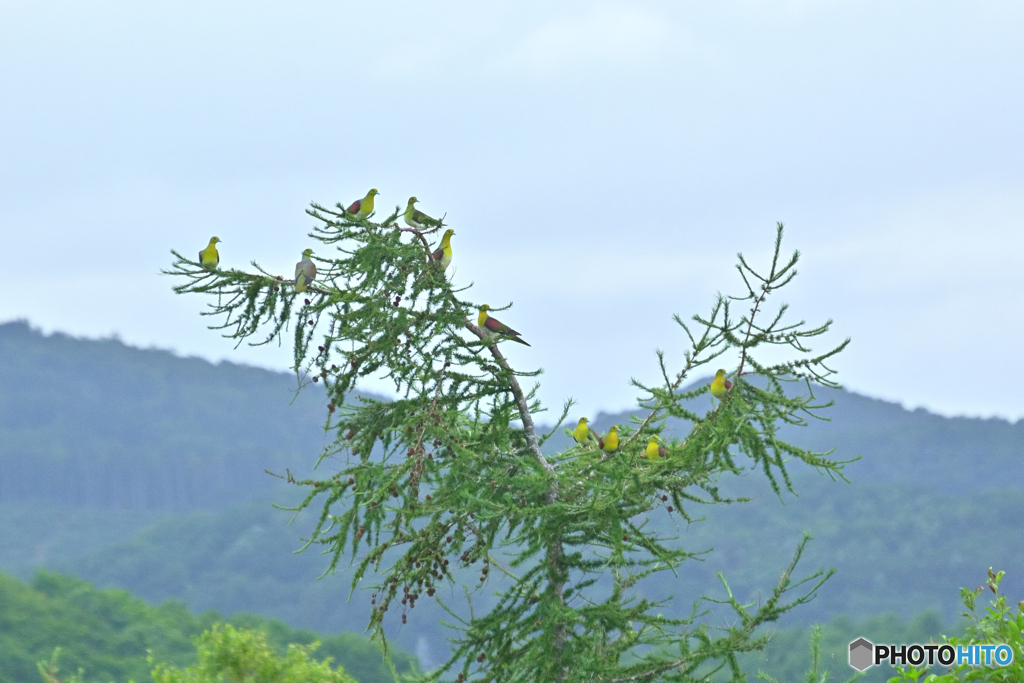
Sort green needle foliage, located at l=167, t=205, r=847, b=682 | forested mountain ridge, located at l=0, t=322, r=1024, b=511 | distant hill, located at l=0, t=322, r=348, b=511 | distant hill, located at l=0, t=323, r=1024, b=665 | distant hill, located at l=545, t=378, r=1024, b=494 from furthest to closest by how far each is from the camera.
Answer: distant hill, located at l=0, t=322, r=348, b=511
forested mountain ridge, located at l=0, t=322, r=1024, b=511
distant hill, located at l=545, t=378, r=1024, b=494
distant hill, located at l=0, t=323, r=1024, b=665
green needle foliage, located at l=167, t=205, r=847, b=682

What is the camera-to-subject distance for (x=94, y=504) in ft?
522

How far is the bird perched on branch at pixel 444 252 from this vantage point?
8492 millimetres

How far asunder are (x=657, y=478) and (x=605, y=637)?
1427mm

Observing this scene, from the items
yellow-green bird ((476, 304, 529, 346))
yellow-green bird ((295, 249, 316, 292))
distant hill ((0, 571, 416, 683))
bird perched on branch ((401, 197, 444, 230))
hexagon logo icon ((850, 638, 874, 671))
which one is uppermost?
bird perched on branch ((401, 197, 444, 230))

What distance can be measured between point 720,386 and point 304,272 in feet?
10.8

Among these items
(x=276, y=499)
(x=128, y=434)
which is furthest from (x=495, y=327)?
(x=128, y=434)

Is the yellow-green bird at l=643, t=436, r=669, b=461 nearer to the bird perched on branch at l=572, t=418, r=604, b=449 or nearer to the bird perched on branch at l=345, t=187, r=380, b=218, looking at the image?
the bird perched on branch at l=572, t=418, r=604, b=449

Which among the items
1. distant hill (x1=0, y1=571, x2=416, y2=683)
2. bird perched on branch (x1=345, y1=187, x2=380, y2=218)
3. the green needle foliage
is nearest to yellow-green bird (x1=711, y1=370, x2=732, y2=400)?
→ the green needle foliage

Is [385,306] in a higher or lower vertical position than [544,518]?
higher

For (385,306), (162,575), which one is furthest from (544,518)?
(162,575)

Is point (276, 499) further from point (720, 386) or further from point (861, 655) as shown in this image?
point (720, 386)

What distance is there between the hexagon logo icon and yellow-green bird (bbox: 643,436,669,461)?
2211 mm

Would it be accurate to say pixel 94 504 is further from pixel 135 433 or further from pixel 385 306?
pixel 385 306

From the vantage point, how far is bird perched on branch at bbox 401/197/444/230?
8766 millimetres
